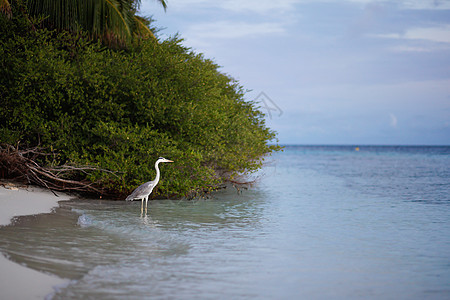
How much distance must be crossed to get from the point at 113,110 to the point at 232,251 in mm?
7457

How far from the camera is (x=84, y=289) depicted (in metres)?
5.96

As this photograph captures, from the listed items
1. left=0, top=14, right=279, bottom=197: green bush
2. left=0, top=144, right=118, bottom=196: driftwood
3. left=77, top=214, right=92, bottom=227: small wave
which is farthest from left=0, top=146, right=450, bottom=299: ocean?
left=0, top=14, right=279, bottom=197: green bush

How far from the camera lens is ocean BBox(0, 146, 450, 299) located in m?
6.36

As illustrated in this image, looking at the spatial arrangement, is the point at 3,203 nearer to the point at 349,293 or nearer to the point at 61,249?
the point at 61,249

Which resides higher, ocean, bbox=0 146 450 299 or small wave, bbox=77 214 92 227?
small wave, bbox=77 214 92 227

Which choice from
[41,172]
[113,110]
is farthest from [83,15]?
[41,172]

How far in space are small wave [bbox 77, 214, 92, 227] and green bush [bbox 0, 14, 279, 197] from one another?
8.72ft

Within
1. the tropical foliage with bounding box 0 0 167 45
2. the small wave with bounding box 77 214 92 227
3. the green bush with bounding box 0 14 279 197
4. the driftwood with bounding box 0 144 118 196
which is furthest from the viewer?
the tropical foliage with bounding box 0 0 167 45

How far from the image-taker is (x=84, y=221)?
34.4 feet

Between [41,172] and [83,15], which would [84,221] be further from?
[83,15]

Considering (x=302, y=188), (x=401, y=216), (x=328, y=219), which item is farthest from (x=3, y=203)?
(x=302, y=188)

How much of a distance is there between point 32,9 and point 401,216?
13.5 metres

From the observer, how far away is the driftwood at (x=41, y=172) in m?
12.9

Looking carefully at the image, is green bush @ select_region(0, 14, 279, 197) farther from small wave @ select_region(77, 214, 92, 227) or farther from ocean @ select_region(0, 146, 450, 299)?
small wave @ select_region(77, 214, 92, 227)
